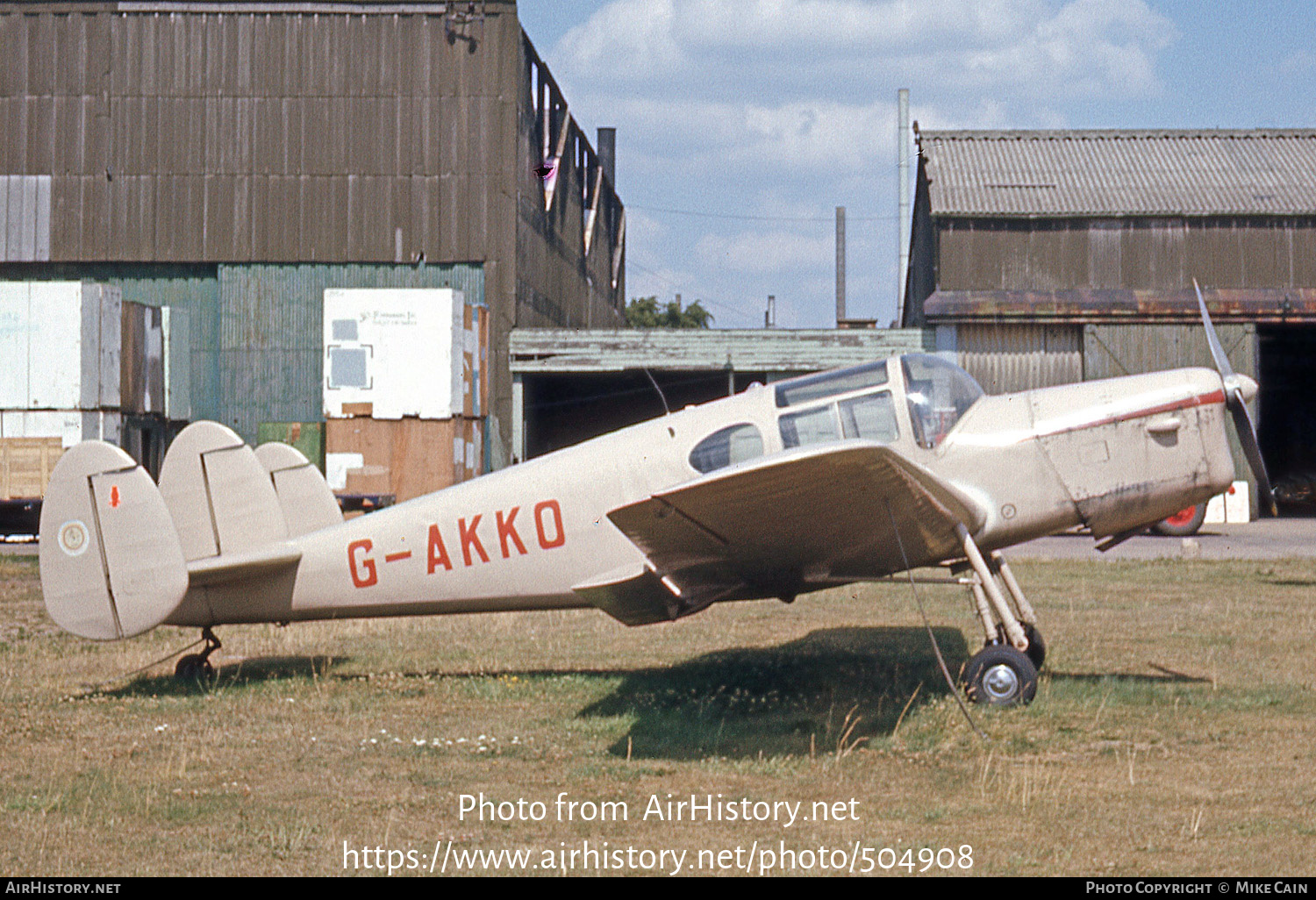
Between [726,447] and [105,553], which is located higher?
[726,447]

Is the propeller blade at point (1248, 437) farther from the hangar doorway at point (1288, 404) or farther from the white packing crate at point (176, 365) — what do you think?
the hangar doorway at point (1288, 404)

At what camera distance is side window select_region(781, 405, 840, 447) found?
8297 millimetres

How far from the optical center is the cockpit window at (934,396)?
838cm

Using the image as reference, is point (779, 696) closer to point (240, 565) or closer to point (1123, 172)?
point (240, 565)

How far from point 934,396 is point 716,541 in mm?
2018

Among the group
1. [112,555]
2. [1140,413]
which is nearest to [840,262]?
[1140,413]

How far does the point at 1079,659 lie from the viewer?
32.3 ft

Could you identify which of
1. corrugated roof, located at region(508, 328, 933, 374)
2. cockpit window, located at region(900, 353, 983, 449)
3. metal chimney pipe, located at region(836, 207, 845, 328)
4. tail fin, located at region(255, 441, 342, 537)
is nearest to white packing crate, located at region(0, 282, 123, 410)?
corrugated roof, located at region(508, 328, 933, 374)

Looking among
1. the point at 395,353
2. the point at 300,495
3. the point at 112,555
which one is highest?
the point at 395,353

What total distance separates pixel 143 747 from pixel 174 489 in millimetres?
2595

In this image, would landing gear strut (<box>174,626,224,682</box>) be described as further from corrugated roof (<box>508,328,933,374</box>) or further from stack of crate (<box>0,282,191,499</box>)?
corrugated roof (<box>508,328,933,374</box>)

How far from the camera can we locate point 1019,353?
3005 cm

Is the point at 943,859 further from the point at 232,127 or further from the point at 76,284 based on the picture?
the point at 232,127

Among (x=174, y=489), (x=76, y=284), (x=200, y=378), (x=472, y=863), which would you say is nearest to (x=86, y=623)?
(x=174, y=489)
